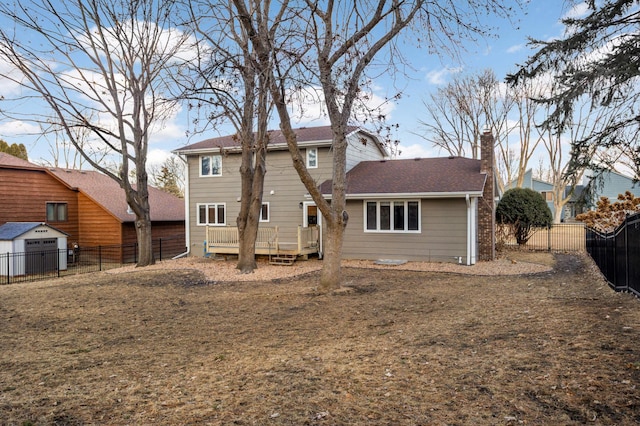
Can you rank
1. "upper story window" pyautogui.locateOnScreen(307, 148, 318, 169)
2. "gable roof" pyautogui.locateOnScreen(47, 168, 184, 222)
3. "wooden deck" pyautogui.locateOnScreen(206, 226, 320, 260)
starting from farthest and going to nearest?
"gable roof" pyautogui.locateOnScreen(47, 168, 184, 222) → "upper story window" pyautogui.locateOnScreen(307, 148, 318, 169) → "wooden deck" pyautogui.locateOnScreen(206, 226, 320, 260)

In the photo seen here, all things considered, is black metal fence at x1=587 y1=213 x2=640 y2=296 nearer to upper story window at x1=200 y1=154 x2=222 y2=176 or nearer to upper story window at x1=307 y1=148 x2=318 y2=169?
upper story window at x1=307 y1=148 x2=318 y2=169

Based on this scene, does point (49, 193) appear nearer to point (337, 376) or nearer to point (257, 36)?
point (257, 36)

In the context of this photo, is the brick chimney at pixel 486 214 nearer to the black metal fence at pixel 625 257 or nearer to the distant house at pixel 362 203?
the distant house at pixel 362 203

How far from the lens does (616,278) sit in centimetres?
866

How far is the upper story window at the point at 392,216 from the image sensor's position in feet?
53.0

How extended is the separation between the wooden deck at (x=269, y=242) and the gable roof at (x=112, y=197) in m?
6.35

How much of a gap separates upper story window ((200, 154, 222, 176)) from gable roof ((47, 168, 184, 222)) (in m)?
4.94

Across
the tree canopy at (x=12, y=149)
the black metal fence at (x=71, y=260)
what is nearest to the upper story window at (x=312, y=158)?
the black metal fence at (x=71, y=260)

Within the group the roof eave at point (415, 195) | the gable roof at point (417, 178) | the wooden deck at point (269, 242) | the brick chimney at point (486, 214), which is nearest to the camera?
the roof eave at point (415, 195)

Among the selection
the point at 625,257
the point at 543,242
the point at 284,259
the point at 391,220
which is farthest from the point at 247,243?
the point at 543,242

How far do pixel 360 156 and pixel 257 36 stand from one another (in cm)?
1206

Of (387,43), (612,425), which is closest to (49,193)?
(387,43)

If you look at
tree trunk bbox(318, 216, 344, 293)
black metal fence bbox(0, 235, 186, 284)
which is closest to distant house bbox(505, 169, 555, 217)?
black metal fence bbox(0, 235, 186, 284)

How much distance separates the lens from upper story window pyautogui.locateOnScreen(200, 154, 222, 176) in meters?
20.1
